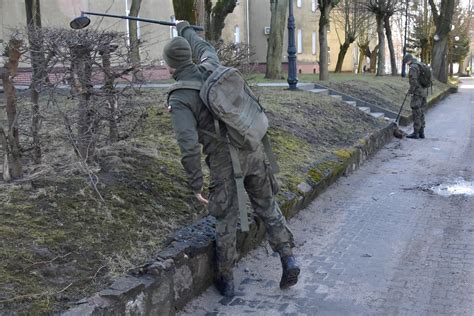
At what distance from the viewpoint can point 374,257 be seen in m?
5.84

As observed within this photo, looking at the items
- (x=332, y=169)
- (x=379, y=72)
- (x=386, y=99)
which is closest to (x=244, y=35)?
(x=379, y=72)

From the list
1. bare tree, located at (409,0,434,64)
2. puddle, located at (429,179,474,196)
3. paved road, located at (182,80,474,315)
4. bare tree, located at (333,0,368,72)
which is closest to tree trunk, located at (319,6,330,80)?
paved road, located at (182,80,474,315)

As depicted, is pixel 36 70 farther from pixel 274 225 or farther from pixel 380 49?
pixel 380 49

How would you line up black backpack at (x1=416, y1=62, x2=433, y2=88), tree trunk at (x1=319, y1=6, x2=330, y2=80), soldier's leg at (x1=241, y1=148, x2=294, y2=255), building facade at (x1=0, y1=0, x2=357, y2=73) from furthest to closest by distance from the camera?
tree trunk at (x1=319, y1=6, x2=330, y2=80) → building facade at (x1=0, y1=0, x2=357, y2=73) → black backpack at (x1=416, y1=62, x2=433, y2=88) → soldier's leg at (x1=241, y1=148, x2=294, y2=255)

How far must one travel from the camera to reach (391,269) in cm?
551

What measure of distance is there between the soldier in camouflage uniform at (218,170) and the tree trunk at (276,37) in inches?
690

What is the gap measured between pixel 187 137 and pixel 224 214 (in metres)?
0.76

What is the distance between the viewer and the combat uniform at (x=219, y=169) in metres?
4.44

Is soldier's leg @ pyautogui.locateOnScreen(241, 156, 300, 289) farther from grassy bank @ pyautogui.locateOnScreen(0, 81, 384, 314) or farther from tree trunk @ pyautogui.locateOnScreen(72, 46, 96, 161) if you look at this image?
tree trunk @ pyautogui.locateOnScreen(72, 46, 96, 161)

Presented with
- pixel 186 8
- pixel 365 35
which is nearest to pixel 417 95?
pixel 186 8

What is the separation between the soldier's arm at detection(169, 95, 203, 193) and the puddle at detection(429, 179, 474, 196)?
206 inches

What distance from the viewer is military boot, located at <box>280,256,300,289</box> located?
16.3 feet

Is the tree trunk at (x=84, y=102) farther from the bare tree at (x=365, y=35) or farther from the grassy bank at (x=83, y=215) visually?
the bare tree at (x=365, y=35)

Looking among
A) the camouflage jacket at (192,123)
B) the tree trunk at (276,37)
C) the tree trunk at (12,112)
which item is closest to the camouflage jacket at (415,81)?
the tree trunk at (276,37)
